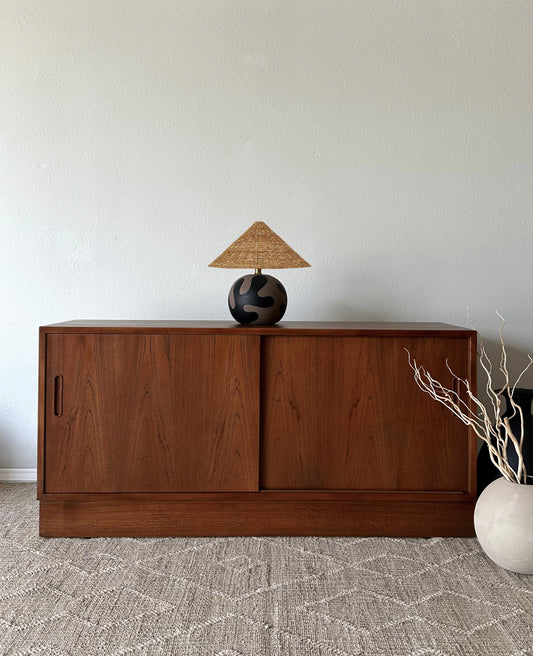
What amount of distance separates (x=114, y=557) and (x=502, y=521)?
3.96ft

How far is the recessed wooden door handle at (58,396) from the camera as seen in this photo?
7.29 ft

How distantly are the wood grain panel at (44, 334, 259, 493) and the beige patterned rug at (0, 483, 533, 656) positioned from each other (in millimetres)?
222

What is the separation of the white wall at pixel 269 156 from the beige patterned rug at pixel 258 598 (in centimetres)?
105

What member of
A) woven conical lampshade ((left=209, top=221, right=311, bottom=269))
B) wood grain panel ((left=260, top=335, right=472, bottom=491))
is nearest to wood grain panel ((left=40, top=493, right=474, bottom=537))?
wood grain panel ((left=260, top=335, right=472, bottom=491))

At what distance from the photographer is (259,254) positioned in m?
2.37

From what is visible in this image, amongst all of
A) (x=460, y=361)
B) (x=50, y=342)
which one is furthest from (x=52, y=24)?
(x=460, y=361)

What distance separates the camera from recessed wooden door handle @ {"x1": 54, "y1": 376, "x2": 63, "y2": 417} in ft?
7.29

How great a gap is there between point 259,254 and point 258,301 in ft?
0.59

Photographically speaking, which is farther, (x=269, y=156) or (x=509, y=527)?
(x=269, y=156)

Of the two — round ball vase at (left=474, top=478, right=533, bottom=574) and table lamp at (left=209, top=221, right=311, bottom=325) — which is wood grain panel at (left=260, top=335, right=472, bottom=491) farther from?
round ball vase at (left=474, top=478, right=533, bottom=574)

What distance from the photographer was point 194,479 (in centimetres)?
225

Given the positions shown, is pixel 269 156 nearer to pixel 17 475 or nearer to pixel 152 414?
pixel 152 414

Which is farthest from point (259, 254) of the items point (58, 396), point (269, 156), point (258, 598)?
point (258, 598)

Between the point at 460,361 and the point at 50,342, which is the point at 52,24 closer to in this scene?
the point at 50,342
